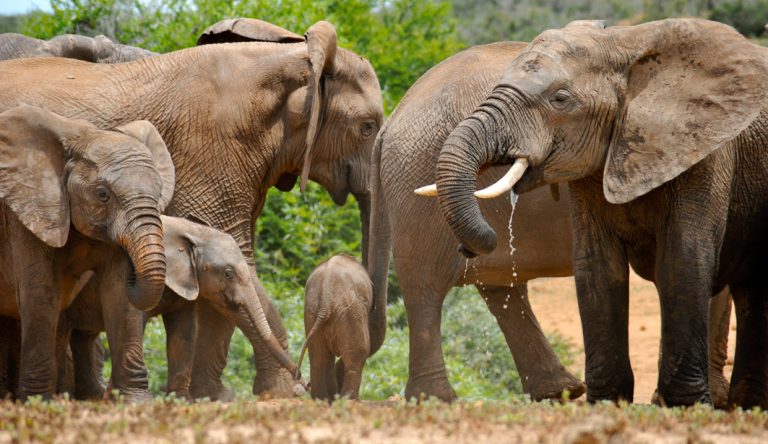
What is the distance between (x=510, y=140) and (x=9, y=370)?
3650 millimetres

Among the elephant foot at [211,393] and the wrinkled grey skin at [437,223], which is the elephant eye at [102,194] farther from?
the elephant foot at [211,393]

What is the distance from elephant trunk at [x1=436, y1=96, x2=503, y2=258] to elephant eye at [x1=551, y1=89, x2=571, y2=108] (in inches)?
14.3

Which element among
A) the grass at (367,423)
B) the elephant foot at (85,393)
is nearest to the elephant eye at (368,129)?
the elephant foot at (85,393)

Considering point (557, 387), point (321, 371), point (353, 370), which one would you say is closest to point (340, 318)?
point (353, 370)

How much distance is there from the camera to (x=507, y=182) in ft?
23.4

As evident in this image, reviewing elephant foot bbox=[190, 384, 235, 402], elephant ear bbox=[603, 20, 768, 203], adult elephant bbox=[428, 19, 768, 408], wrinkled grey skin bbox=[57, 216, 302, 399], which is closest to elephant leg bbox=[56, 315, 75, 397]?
wrinkled grey skin bbox=[57, 216, 302, 399]

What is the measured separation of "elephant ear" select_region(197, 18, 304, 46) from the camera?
1067 cm

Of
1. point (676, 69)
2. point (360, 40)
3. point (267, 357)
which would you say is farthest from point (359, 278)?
point (360, 40)

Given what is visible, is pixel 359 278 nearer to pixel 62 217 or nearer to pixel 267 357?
pixel 267 357

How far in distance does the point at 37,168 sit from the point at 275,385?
2329 millimetres

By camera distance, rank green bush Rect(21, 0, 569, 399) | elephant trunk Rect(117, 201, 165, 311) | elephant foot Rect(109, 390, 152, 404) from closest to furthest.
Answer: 1. elephant trunk Rect(117, 201, 165, 311)
2. elephant foot Rect(109, 390, 152, 404)
3. green bush Rect(21, 0, 569, 399)

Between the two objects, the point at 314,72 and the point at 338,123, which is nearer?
the point at 314,72

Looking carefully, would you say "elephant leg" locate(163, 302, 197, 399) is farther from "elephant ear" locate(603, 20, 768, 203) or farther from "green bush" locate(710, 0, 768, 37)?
"green bush" locate(710, 0, 768, 37)

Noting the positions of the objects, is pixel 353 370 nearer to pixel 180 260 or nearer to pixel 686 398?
pixel 180 260
